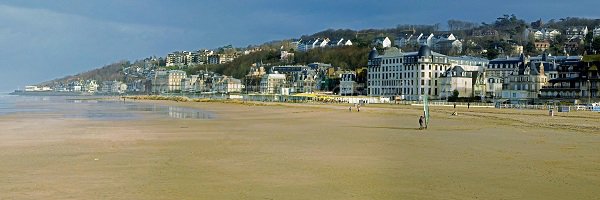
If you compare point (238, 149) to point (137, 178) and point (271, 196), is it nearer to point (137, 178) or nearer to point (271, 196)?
point (137, 178)

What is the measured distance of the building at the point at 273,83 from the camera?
116619mm

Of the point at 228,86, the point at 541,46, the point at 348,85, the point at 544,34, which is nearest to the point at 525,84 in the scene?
the point at 348,85

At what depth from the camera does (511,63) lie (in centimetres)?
7756

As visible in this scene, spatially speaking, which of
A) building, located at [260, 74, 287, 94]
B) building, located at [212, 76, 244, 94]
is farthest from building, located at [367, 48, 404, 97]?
building, located at [212, 76, 244, 94]

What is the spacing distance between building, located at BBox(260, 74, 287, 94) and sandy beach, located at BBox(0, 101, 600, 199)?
303 feet

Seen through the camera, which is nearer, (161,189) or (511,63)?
(161,189)

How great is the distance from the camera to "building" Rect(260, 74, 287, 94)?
383ft

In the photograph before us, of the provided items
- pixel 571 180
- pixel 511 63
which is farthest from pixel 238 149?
pixel 511 63

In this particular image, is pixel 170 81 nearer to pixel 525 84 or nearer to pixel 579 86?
pixel 525 84

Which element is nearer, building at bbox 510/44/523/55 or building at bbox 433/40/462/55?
building at bbox 510/44/523/55

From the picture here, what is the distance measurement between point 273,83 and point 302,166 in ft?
340

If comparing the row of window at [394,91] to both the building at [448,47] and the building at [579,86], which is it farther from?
the building at [448,47]

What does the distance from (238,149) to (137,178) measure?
20.9 ft

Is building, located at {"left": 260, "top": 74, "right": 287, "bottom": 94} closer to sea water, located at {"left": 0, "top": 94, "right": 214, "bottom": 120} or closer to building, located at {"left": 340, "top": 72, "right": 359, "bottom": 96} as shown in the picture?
building, located at {"left": 340, "top": 72, "right": 359, "bottom": 96}
